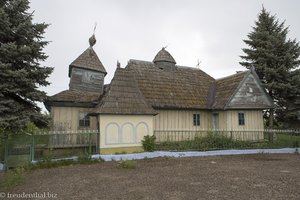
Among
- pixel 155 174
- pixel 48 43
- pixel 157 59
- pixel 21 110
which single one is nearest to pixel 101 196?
pixel 155 174

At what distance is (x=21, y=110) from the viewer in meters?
13.0

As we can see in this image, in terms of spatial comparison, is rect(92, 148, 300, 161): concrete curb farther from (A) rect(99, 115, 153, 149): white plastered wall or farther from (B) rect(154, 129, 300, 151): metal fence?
(A) rect(99, 115, 153, 149): white plastered wall

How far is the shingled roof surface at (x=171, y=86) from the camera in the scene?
1786cm

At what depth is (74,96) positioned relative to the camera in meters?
16.5

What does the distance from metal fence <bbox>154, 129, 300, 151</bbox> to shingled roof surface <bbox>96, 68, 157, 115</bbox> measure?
94.2 inches

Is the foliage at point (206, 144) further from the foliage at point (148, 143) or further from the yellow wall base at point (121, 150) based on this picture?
the yellow wall base at point (121, 150)

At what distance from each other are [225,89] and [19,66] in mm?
14633

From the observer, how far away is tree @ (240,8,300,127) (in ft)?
69.6

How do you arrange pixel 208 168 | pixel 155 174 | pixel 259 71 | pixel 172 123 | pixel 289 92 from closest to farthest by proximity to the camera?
1. pixel 155 174
2. pixel 208 168
3. pixel 172 123
4. pixel 289 92
5. pixel 259 71

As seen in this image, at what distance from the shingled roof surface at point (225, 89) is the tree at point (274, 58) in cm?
252

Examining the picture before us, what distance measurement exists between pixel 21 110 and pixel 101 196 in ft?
27.8

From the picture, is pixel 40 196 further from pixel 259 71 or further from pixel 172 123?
pixel 259 71

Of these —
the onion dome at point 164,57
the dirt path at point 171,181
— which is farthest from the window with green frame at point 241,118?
the onion dome at point 164,57

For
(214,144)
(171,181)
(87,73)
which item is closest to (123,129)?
(214,144)
